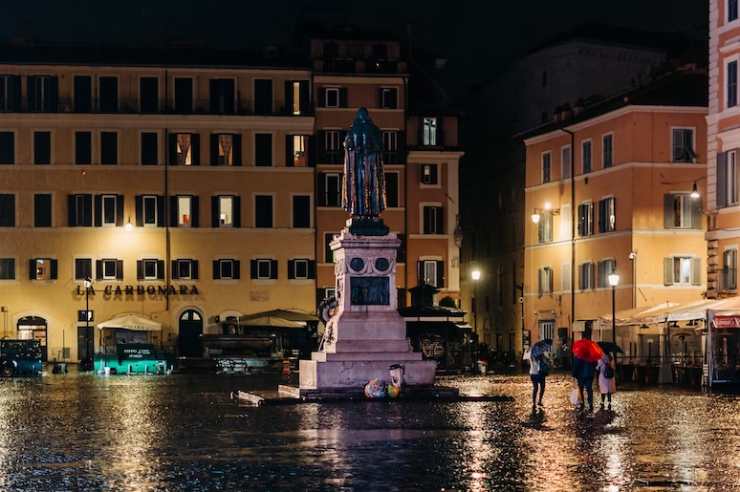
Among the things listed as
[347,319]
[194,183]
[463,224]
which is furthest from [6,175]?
[347,319]

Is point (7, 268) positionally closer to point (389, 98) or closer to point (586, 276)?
point (389, 98)

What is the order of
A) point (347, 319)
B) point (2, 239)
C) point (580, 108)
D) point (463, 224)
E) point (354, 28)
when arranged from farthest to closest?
point (463, 224), point (354, 28), point (2, 239), point (580, 108), point (347, 319)

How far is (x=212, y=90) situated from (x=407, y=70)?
10956 mm

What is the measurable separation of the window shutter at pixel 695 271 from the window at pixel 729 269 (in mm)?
16577

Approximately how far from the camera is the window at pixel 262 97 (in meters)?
88.1

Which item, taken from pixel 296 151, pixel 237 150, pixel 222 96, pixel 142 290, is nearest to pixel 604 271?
pixel 296 151

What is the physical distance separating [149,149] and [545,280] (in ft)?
74.3

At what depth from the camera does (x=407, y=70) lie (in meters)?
89.6

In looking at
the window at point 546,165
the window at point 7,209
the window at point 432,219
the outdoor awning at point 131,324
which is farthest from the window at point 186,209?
the window at point 546,165

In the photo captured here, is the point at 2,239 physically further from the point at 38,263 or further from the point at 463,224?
the point at 463,224

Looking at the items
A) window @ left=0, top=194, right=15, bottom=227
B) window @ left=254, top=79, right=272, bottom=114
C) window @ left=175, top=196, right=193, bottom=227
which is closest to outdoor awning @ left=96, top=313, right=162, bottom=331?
window @ left=175, top=196, right=193, bottom=227

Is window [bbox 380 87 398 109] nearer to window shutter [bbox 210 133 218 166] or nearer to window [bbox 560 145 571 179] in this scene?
window shutter [bbox 210 133 218 166]

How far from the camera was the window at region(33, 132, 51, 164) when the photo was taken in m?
86.2

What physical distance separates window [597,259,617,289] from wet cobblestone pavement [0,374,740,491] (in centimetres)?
3566
